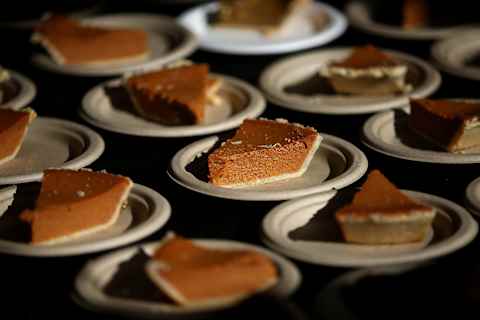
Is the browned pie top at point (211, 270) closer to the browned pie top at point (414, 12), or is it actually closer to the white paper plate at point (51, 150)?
the white paper plate at point (51, 150)

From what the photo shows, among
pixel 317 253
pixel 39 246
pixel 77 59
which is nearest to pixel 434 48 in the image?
pixel 77 59

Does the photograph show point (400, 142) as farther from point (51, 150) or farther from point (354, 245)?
point (51, 150)

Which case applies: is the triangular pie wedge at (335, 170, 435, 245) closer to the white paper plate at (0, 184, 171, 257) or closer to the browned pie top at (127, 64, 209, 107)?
the white paper plate at (0, 184, 171, 257)

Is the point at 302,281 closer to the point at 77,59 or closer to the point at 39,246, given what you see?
the point at 39,246

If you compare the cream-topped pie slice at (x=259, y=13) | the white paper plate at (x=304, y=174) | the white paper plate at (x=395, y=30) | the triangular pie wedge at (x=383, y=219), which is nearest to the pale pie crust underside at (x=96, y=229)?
the white paper plate at (x=304, y=174)

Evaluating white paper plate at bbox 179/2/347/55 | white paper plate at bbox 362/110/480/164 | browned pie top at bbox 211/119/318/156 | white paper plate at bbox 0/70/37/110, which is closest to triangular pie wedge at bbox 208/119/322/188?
browned pie top at bbox 211/119/318/156

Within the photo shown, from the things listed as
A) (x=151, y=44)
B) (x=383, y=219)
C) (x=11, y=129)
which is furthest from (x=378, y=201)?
(x=151, y=44)
